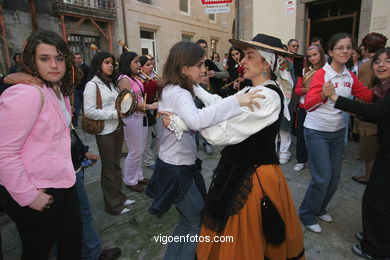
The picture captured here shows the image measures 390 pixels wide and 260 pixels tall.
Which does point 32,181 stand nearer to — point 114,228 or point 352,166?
point 114,228

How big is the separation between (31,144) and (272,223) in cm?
153

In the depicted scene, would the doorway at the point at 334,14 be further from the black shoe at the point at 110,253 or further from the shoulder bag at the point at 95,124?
the black shoe at the point at 110,253

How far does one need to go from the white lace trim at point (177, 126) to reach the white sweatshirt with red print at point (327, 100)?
1.52m

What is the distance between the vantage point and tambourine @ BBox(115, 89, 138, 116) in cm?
259

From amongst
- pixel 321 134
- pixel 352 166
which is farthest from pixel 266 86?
pixel 352 166

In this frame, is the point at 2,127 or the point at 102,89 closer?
the point at 2,127

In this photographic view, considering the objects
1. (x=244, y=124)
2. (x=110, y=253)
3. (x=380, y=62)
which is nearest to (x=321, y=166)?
(x=380, y=62)

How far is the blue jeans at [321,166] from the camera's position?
8.50ft

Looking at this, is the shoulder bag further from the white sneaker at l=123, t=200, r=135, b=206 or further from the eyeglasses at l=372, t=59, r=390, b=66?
the eyeglasses at l=372, t=59, r=390, b=66

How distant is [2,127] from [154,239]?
1.86 meters

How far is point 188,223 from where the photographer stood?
2.02 metres

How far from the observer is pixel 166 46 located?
49.3ft

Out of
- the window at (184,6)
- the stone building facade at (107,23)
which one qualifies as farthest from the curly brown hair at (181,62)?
the window at (184,6)

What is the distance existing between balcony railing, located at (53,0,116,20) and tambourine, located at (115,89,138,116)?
10.1 meters
